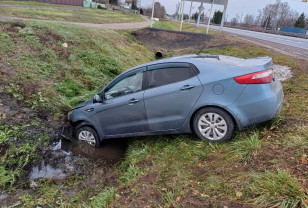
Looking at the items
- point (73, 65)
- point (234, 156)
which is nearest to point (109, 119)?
point (234, 156)

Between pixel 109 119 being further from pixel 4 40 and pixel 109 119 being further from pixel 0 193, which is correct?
pixel 4 40

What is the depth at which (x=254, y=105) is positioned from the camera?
153 inches

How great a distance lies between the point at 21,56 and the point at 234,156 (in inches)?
297

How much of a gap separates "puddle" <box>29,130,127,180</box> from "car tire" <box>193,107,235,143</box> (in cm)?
194

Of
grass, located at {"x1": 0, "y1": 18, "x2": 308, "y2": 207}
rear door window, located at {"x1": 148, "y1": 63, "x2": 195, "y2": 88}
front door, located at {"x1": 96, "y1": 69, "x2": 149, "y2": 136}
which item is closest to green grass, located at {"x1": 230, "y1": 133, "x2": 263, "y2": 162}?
grass, located at {"x1": 0, "y1": 18, "x2": 308, "y2": 207}

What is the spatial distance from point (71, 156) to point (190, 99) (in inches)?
107

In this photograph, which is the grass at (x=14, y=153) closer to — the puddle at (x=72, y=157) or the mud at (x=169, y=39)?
the puddle at (x=72, y=157)

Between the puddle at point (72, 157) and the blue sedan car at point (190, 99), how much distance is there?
1.48 ft

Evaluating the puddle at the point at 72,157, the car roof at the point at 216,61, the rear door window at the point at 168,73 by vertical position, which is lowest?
the puddle at the point at 72,157

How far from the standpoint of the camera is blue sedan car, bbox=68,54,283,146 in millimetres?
3939

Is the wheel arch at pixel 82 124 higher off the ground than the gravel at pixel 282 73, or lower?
lower

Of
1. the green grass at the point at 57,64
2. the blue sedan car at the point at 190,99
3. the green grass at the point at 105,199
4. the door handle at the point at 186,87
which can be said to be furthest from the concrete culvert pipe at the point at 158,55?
the green grass at the point at 105,199

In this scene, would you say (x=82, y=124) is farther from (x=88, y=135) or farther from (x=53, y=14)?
(x=53, y=14)

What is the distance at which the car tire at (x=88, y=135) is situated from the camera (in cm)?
536
